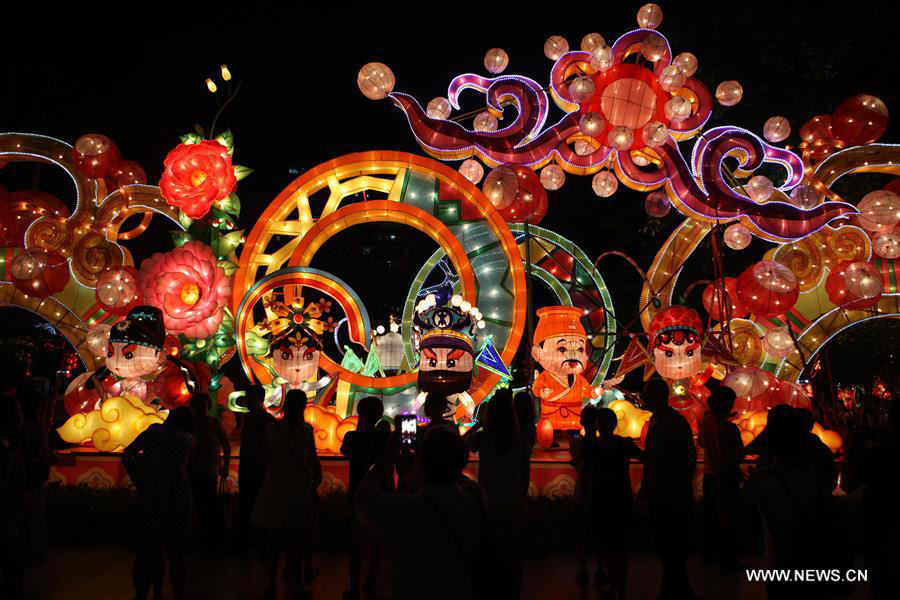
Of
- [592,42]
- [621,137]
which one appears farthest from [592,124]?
[592,42]

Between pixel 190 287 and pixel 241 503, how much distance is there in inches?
136

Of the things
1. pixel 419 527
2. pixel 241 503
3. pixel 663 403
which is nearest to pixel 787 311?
pixel 663 403

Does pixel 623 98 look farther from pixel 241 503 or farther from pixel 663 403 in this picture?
pixel 241 503

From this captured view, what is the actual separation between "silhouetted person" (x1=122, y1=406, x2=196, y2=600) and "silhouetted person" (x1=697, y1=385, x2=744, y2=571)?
385 centimetres

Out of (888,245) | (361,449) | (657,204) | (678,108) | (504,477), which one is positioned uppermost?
(678,108)

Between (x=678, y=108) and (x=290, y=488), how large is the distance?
662 cm

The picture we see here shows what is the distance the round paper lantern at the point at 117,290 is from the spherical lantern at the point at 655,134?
683 cm

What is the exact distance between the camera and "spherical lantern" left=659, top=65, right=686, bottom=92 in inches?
324

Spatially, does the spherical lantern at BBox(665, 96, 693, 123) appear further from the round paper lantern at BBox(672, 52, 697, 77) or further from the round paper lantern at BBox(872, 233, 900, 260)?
the round paper lantern at BBox(872, 233, 900, 260)

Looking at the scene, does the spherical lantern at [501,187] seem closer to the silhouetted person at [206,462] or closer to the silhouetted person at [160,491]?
the silhouetted person at [206,462]

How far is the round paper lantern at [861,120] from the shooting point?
8.73 meters

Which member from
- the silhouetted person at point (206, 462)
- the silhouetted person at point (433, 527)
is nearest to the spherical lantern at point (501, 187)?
the silhouetted person at point (206, 462)

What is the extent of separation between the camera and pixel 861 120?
8742 millimetres

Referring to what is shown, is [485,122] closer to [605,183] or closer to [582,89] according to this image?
[582,89]
